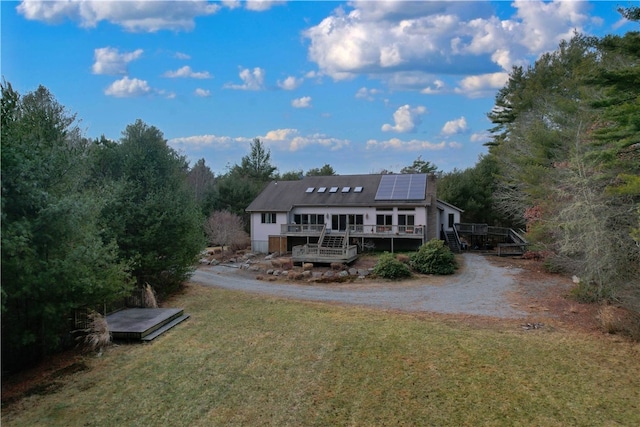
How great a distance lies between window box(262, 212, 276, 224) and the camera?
28297mm

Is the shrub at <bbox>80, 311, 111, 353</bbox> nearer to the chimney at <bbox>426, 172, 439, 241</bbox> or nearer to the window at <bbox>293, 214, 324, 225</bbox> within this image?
the window at <bbox>293, 214, 324, 225</bbox>

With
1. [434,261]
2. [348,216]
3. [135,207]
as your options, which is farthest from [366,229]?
[135,207]

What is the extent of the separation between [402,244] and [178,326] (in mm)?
18389

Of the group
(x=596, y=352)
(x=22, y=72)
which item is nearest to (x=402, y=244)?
(x=596, y=352)

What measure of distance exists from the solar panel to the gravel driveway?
21.2 feet

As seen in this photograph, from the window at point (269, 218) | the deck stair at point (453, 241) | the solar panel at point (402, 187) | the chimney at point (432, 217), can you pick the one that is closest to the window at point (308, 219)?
the window at point (269, 218)

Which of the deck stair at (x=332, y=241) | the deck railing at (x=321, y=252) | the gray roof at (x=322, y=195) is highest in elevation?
the gray roof at (x=322, y=195)

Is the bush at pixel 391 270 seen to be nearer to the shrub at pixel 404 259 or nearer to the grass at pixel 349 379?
the shrub at pixel 404 259

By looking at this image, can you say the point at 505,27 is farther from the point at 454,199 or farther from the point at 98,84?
the point at 454,199

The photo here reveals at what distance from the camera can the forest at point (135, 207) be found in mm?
6621

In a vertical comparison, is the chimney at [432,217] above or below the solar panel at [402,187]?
below

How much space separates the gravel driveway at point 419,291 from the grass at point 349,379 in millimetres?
2829

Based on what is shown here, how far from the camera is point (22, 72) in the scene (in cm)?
826

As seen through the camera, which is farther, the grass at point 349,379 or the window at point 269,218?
the window at point 269,218
